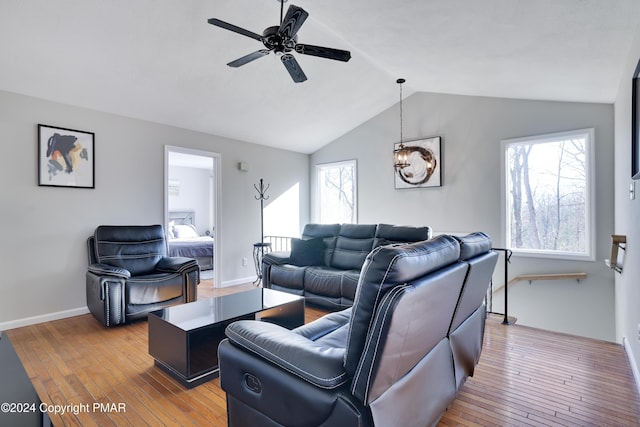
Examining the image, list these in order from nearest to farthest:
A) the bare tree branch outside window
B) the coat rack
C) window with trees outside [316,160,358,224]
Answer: the bare tree branch outside window
the coat rack
window with trees outside [316,160,358,224]

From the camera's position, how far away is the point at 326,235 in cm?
475

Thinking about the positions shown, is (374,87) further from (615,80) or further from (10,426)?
(10,426)

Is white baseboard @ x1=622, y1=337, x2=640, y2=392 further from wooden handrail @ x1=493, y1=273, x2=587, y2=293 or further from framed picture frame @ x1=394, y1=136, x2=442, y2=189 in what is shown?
framed picture frame @ x1=394, y1=136, x2=442, y2=189

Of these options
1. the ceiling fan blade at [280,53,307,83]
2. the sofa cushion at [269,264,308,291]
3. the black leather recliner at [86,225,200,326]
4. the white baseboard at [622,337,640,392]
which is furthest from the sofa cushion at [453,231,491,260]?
the black leather recliner at [86,225,200,326]

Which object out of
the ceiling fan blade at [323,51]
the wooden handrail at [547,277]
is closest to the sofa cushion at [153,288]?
the ceiling fan blade at [323,51]

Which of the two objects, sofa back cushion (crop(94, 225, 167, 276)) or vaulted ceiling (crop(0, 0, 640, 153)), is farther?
sofa back cushion (crop(94, 225, 167, 276))

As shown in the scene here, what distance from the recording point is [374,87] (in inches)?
200

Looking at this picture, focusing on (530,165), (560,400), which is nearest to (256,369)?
(560,400)

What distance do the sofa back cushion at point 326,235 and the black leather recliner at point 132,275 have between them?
1.67 meters

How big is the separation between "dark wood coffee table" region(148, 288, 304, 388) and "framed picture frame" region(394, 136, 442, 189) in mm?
3293

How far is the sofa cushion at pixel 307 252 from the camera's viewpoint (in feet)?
14.5

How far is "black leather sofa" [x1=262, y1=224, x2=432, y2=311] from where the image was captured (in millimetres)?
3854

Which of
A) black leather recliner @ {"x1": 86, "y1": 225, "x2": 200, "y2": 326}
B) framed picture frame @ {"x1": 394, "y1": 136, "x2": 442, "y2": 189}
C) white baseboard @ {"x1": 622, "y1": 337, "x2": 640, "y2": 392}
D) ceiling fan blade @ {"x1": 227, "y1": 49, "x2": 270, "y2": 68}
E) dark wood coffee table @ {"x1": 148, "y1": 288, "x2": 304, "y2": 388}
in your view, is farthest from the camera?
framed picture frame @ {"x1": 394, "y1": 136, "x2": 442, "y2": 189}

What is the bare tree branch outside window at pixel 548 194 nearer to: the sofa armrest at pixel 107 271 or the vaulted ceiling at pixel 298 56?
the vaulted ceiling at pixel 298 56
